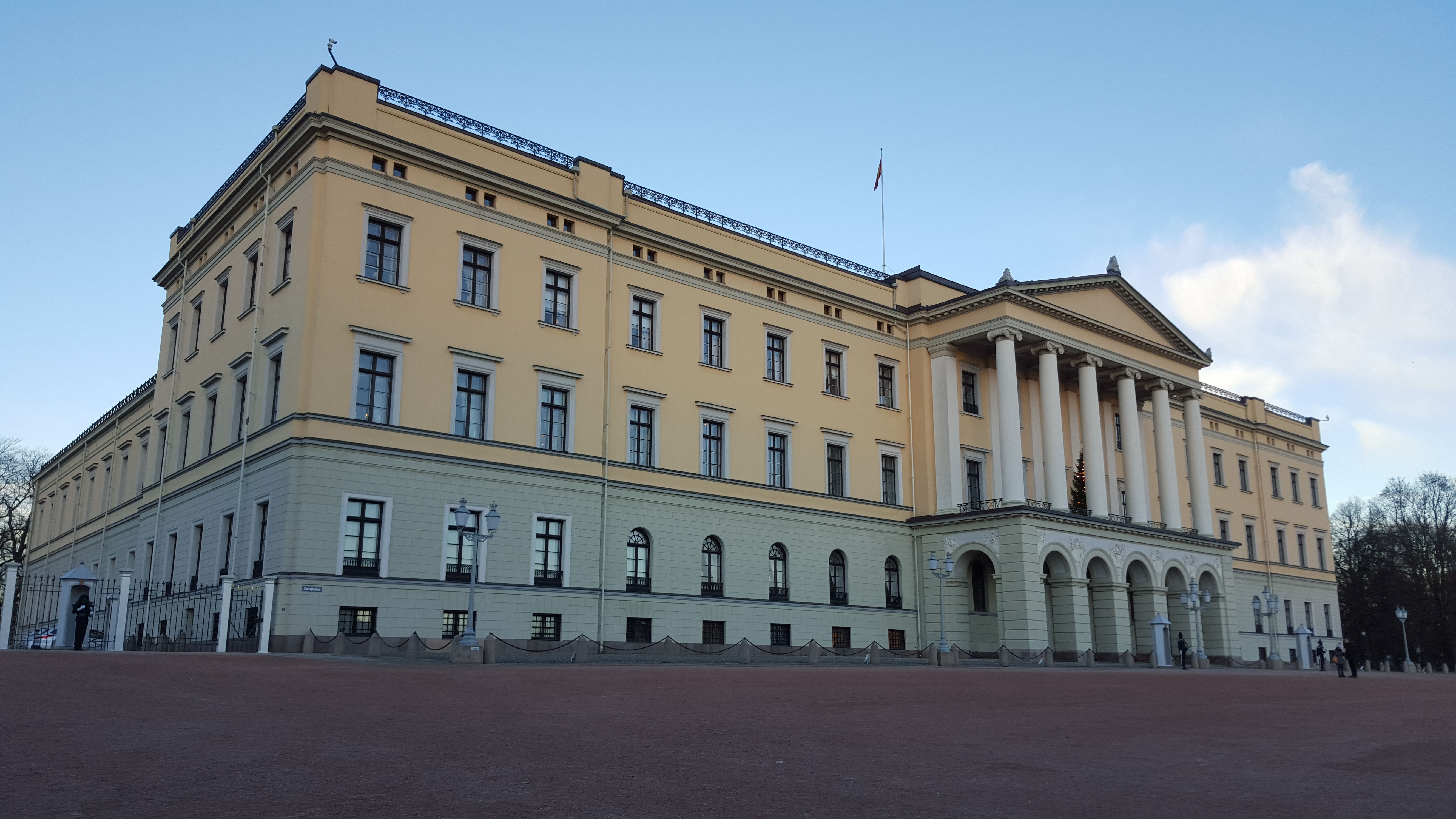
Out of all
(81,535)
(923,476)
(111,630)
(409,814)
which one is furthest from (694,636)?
(81,535)

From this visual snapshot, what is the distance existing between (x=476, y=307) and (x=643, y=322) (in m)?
7.01

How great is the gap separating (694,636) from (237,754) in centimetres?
2820

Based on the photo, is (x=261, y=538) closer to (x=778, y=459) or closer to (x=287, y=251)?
(x=287, y=251)

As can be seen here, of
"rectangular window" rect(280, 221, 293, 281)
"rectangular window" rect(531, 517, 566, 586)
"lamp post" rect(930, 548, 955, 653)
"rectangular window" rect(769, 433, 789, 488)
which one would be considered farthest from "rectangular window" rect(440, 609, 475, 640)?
"lamp post" rect(930, 548, 955, 653)

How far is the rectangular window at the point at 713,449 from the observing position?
38719 mm

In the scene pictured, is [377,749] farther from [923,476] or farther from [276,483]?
[923,476]

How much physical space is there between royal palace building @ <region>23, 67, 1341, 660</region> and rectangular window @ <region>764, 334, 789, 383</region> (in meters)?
0.18

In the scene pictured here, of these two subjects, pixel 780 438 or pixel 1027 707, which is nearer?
pixel 1027 707

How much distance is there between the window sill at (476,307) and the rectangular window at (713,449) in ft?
30.6

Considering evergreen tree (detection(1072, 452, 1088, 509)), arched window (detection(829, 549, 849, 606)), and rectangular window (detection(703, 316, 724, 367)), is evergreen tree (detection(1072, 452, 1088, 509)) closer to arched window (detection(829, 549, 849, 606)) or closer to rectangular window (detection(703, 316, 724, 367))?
arched window (detection(829, 549, 849, 606))

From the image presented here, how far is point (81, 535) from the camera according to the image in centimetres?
5616

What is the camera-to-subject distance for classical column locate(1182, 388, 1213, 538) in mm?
52000

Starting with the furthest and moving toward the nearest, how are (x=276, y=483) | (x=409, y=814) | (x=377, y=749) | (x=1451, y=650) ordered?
(x=1451, y=650) → (x=276, y=483) → (x=377, y=749) → (x=409, y=814)

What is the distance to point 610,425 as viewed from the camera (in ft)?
117
